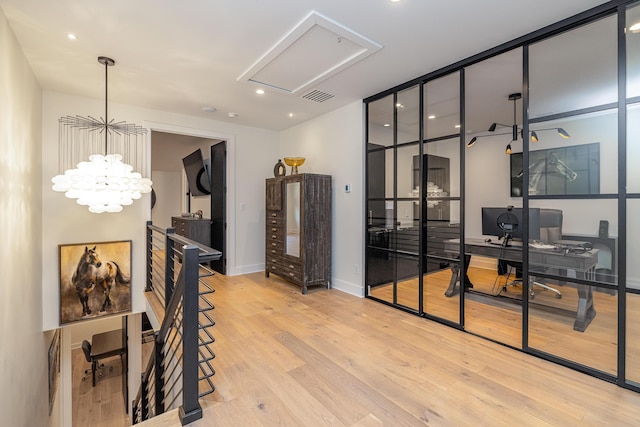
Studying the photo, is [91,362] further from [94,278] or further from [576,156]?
[576,156]

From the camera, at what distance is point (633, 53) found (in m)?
1.94

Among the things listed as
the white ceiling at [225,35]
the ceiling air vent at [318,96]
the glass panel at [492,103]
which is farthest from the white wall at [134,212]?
the glass panel at [492,103]

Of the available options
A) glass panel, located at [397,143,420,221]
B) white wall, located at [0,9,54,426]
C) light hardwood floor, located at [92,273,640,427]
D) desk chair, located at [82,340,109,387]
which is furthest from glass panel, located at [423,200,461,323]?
desk chair, located at [82,340,109,387]

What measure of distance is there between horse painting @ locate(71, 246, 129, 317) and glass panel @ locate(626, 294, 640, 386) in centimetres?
527

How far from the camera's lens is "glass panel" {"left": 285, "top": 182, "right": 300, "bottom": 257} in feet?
14.0

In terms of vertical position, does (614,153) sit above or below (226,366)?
above

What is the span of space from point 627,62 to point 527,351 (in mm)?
2230

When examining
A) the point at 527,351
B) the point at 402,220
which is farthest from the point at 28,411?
the point at 527,351

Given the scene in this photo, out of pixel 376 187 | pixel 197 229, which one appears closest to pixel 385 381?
pixel 376 187

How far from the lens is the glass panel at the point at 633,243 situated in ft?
6.39

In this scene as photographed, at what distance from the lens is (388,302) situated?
12.0 ft

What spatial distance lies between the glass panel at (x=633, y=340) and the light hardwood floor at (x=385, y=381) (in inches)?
5.0

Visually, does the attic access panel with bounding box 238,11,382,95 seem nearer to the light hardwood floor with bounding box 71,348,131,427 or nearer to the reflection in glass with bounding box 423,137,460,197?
the reflection in glass with bounding box 423,137,460,197

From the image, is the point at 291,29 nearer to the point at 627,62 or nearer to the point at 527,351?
the point at 627,62
